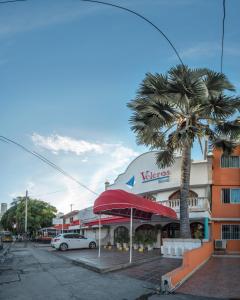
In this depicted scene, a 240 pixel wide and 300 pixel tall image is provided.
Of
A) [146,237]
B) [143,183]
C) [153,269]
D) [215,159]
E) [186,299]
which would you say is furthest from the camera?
[143,183]

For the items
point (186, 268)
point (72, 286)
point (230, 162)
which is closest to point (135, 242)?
point (230, 162)

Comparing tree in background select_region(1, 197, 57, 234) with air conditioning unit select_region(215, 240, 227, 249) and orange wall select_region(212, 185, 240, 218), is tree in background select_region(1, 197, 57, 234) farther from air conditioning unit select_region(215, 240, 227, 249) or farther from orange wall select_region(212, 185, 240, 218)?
air conditioning unit select_region(215, 240, 227, 249)

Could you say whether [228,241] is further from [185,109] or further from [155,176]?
[185,109]

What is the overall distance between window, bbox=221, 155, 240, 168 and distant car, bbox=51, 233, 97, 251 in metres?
13.8

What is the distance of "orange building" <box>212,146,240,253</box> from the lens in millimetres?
26797

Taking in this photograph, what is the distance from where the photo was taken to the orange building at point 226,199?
26.8 m

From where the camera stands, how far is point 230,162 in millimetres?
27859

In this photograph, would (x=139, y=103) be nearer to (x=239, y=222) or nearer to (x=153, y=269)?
(x=153, y=269)

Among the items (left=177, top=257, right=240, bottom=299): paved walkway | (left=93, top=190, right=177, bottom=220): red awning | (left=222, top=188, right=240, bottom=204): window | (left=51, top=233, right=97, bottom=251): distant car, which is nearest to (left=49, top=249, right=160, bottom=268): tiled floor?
(left=93, top=190, right=177, bottom=220): red awning

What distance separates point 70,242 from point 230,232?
13.5m

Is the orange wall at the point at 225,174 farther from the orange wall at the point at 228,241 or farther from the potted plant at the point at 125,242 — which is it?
the potted plant at the point at 125,242

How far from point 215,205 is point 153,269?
13699mm

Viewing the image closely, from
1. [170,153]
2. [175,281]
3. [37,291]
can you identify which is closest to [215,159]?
[170,153]

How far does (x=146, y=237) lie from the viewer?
25812 millimetres
